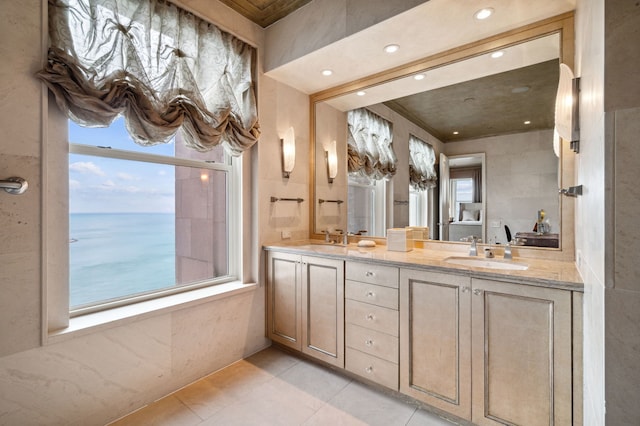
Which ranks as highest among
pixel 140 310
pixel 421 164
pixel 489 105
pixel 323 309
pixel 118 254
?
pixel 489 105

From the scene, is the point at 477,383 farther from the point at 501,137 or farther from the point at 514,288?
the point at 501,137

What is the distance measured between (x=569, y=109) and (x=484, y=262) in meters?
1.01

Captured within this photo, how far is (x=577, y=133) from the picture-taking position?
1381mm

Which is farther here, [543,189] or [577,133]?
[543,189]

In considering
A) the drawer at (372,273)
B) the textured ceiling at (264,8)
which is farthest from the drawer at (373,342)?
the textured ceiling at (264,8)

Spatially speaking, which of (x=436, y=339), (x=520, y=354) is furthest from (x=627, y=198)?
(x=436, y=339)

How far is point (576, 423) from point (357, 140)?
2.39m

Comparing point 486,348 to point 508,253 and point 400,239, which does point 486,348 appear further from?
point 400,239

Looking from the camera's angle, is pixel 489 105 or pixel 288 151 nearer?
pixel 489 105

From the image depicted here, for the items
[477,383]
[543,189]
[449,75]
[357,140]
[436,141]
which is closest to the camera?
[477,383]

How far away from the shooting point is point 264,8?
234 centimetres

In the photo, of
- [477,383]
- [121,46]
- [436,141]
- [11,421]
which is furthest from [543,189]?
[11,421]

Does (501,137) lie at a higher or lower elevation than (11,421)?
higher

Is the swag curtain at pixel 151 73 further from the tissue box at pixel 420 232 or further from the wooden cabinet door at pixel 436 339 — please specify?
the wooden cabinet door at pixel 436 339
